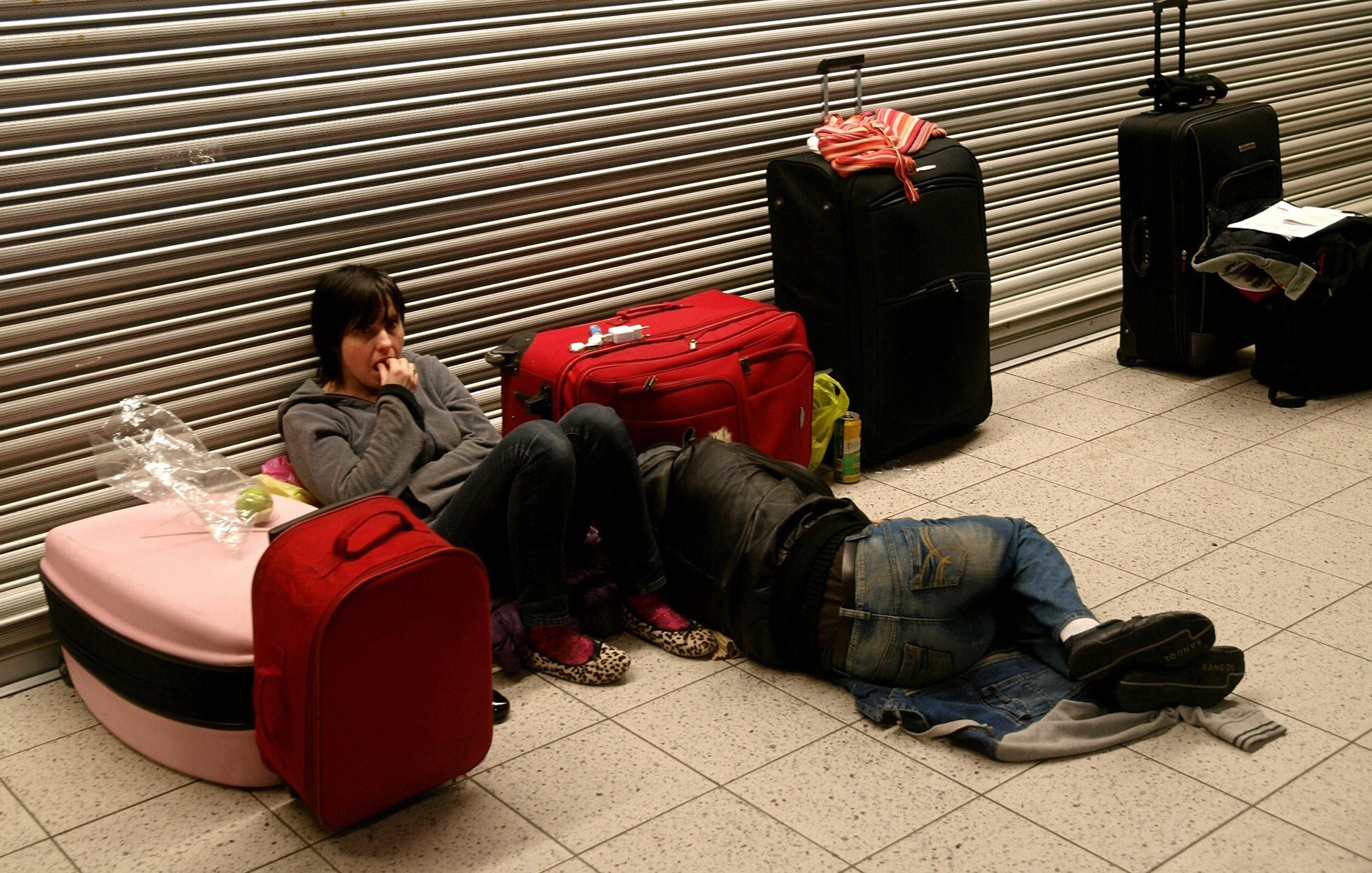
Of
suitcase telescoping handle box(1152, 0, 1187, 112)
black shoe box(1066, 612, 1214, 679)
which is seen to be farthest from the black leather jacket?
suitcase telescoping handle box(1152, 0, 1187, 112)

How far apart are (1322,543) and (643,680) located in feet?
5.89

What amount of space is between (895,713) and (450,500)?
1058 mm

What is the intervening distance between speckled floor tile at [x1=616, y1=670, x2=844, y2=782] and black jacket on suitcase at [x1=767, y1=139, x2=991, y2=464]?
132 cm

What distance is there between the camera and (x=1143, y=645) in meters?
2.40

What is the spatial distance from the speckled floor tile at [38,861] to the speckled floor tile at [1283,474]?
3.07 metres

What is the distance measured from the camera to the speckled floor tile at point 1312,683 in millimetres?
2498

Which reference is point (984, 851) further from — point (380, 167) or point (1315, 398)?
point (1315, 398)

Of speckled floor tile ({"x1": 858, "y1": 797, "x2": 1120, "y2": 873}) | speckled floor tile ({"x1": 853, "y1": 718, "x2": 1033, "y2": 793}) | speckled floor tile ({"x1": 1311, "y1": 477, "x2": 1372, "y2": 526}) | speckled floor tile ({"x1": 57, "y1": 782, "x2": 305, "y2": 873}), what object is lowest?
speckled floor tile ({"x1": 1311, "y1": 477, "x2": 1372, "y2": 526})

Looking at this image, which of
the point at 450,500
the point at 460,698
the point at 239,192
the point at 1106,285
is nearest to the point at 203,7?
the point at 239,192

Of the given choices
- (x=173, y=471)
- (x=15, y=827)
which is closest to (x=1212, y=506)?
(x=173, y=471)

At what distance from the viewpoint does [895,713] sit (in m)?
2.53

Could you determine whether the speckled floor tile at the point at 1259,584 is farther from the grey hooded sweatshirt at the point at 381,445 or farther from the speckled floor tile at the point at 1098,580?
the grey hooded sweatshirt at the point at 381,445

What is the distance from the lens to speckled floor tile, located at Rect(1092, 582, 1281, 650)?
2809 mm

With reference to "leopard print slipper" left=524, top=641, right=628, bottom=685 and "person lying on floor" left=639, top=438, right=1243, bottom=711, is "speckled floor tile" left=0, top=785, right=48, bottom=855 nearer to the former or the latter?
"leopard print slipper" left=524, top=641, right=628, bottom=685
